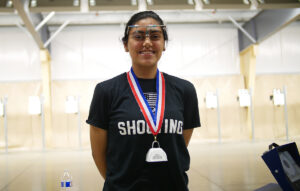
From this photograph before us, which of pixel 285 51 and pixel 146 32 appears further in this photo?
pixel 285 51

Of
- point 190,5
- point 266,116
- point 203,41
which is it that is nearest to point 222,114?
point 266,116

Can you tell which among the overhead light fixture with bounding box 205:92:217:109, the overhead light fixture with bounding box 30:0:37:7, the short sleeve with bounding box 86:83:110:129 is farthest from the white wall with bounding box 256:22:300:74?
the short sleeve with bounding box 86:83:110:129

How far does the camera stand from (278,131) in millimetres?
15656

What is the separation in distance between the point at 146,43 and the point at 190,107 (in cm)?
53

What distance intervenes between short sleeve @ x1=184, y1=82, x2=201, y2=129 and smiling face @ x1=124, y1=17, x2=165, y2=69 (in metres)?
0.30

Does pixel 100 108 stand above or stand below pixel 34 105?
below

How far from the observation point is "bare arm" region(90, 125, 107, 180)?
1.82 meters

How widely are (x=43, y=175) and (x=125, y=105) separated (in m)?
5.02

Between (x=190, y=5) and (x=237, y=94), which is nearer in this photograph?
(x=190, y=5)

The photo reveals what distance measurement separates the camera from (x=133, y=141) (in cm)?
166

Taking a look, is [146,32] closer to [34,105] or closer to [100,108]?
[100,108]

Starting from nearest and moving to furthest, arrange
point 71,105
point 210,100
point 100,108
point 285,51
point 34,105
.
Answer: point 100,108 < point 34,105 < point 71,105 < point 210,100 < point 285,51

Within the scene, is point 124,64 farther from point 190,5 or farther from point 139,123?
point 139,123

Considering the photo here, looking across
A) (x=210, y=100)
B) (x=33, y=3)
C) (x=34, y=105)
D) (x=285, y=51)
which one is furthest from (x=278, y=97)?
(x=33, y=3)
